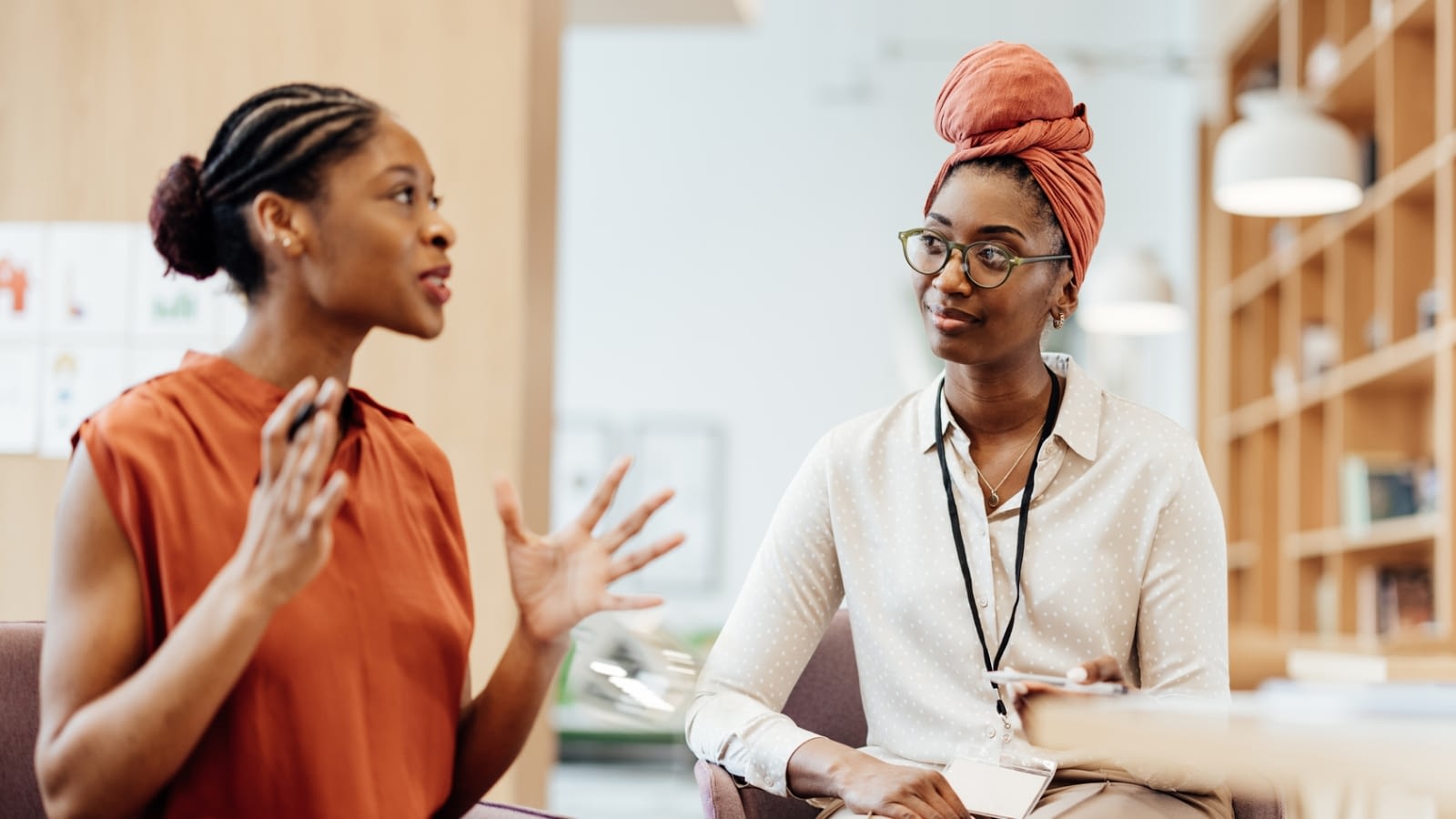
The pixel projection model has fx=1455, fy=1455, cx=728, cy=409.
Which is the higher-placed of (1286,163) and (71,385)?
(1286,163)

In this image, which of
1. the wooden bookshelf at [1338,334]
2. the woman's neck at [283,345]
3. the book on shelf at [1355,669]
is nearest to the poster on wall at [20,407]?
the woman's neck at [283,345]

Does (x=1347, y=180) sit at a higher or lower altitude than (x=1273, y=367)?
higher

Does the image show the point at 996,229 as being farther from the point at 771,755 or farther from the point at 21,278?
the point at 21,278

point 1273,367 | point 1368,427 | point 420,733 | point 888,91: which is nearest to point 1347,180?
point 1368,427

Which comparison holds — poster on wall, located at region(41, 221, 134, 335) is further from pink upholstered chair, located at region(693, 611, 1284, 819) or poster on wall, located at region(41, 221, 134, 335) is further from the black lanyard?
the black lanyard

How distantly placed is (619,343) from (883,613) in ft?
24.2

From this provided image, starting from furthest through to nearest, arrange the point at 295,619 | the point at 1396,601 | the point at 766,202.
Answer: the point at 766,202, the point at 1396,601, the point at 295,619

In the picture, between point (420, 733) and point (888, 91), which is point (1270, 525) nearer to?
point (888, 91)

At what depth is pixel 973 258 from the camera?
1904 millimetres

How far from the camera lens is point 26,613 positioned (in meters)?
3.27

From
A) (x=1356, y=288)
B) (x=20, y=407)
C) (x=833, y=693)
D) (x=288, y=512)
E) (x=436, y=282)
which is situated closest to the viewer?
(x=288, y=512)

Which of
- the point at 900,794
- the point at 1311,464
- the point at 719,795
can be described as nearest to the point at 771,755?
the point at 719,795

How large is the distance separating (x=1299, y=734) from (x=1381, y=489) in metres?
4.33

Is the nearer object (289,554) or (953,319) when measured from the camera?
(289,554)
